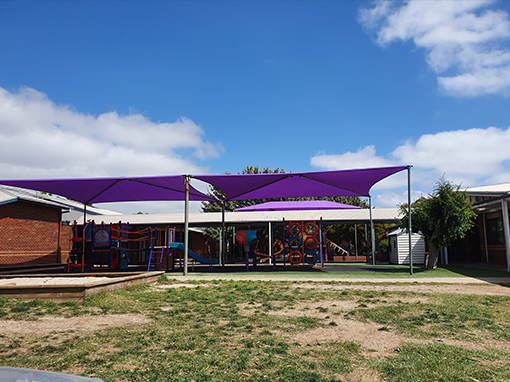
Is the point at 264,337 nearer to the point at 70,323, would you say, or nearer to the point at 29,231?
the point at 70,323

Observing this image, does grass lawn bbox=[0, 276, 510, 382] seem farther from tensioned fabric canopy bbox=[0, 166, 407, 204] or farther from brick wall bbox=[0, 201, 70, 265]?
brick wall bbox=[0, 201, 70, 265]

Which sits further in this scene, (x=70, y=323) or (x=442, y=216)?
(x=442, y=216)

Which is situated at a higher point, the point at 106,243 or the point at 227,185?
the point at 227,185

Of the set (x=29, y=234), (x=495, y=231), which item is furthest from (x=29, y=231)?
(x=495, y=231)

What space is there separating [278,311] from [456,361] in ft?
9.21

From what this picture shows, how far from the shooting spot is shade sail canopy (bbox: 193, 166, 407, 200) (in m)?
12.8

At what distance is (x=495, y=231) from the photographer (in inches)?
681

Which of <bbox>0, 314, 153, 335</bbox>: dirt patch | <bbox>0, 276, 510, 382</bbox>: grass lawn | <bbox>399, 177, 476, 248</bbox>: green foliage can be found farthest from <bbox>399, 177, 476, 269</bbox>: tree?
<bbox>0, 314, 153, 335</bbox>: dirt patch

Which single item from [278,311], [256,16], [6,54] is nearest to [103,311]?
[278,311]

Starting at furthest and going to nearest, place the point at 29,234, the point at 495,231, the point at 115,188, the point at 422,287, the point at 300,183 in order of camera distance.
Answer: the point at 495,231
the point at 29,234
the point at 115,188
the point at 300,183
the point at 422,287

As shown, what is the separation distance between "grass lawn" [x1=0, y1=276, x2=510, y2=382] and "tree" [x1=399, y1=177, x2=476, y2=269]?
767 centimetres

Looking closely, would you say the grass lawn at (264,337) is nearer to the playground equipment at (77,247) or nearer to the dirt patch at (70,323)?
the dirt patch at (70,323)

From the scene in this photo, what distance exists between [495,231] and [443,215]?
18.0ft

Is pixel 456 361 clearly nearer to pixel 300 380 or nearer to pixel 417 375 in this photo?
pixel 417 375
